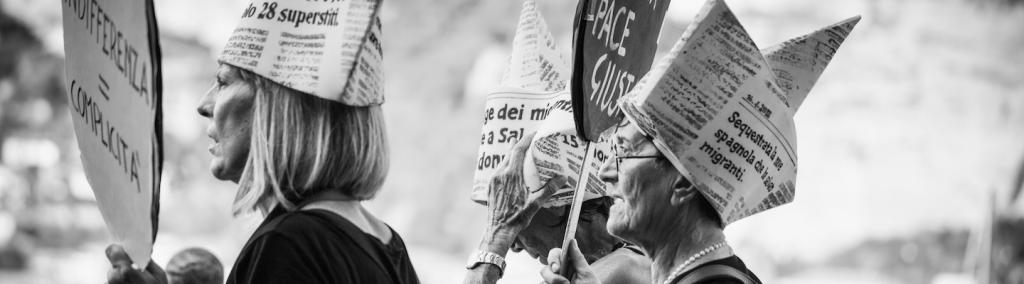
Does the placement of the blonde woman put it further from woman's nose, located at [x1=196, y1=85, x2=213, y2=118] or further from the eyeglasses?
the eyeglasses

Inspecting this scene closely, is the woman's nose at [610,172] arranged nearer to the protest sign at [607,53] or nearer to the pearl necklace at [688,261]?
the protest sign at [607,53]

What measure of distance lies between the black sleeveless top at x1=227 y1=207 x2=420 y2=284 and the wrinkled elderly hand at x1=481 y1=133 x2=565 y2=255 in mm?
778

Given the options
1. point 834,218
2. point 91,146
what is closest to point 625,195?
point 91,146

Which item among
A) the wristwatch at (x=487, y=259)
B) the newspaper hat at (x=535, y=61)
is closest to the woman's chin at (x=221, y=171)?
the wristwatch at (x=487, y=259)

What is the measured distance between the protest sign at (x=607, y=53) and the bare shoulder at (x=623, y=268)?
0.50 metres

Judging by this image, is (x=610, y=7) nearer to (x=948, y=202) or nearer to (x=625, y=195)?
(x=625, y=195)

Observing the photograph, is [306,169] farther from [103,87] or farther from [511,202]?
[511,202]

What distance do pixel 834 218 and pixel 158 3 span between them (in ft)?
23.2

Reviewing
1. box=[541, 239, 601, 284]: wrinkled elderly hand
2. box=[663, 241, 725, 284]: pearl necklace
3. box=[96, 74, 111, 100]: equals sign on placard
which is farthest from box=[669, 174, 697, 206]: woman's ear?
box=[96, 74, 111, 100]: equals sign on placard

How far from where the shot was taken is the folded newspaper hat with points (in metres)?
2.41

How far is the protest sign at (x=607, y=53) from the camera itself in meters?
2.43

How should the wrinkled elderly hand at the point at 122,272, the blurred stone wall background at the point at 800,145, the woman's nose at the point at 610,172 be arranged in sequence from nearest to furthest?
the wrinkled elderly hand at the point at 122,272 < the woman's nose at the point at 610,172 < the blurred stone wall background at the point at 800,145

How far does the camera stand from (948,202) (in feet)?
34.0

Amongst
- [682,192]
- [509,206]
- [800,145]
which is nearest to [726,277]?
[682,192]
